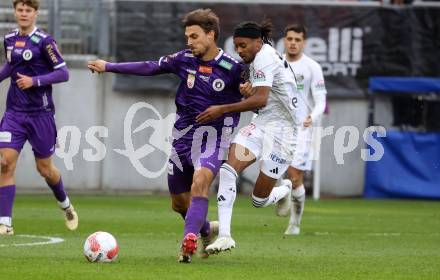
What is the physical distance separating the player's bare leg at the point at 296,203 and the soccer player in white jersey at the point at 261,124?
5.25 ft

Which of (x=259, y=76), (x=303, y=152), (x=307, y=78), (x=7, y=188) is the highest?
(x=259, y=76)

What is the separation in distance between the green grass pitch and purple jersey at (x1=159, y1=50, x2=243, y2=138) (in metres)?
1.34

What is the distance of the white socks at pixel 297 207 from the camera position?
45.6 feet

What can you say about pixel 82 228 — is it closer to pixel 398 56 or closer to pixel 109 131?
pixel 109 131

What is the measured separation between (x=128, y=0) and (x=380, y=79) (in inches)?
213

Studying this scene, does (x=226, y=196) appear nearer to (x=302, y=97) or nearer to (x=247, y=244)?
(x=247, y=244)

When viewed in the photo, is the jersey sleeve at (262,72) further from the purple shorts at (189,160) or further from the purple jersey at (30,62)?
the purple jersey at (30,62)

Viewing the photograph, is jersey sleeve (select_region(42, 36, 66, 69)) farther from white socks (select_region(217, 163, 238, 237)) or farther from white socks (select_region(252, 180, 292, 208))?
white socks (select_region(217, 163, 238, 237))

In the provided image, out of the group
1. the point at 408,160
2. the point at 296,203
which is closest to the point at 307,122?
the point at 296,203

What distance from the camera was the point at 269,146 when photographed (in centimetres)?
1132

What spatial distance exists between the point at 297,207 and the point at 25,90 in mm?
3720

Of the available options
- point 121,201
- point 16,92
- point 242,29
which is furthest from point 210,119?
point 121,201

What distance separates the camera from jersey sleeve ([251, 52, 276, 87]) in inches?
401

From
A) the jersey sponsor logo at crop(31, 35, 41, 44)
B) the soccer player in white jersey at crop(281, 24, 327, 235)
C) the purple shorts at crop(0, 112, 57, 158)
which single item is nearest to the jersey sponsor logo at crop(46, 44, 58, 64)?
the jersey sponsor logo at crop(31, 35, 41, 44)
